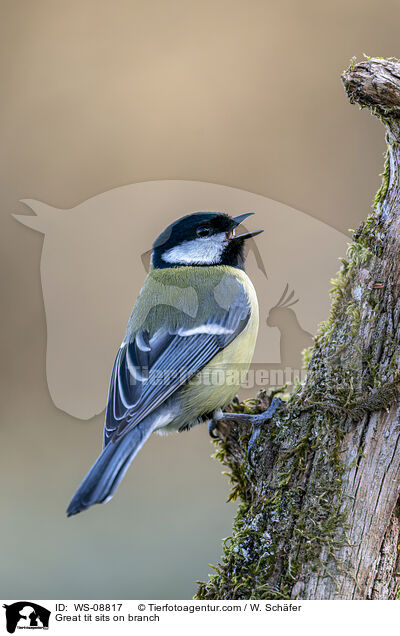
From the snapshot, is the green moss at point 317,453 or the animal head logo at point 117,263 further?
the animal head logo at point 117,263

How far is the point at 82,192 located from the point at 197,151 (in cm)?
59

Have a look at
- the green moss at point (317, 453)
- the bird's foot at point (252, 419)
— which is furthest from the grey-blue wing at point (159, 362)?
the green moss at point (317, 453)

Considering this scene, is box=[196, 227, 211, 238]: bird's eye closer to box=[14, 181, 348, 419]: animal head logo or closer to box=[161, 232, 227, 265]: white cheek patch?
box=[161, 232, 227, 265]: white cheek patch

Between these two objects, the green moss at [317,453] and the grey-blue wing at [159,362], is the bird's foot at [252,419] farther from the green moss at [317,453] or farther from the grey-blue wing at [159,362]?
the grey-blue wing at [159,362]

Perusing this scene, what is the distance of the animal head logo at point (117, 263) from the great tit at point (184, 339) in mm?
167

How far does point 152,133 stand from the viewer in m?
2.68

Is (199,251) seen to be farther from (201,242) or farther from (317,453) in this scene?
(317,453)

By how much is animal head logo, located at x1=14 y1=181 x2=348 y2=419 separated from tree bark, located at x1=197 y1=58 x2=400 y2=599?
1.82 ft

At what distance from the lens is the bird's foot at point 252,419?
1.38m

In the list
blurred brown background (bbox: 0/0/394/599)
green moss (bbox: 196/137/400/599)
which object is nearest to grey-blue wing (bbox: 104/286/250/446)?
green moss (bbox: 196/137/400/599)

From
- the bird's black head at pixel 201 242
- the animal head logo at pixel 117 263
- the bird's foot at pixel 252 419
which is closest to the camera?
the bird's foot at pixel 252 419

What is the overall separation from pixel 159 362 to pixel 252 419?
31cm
